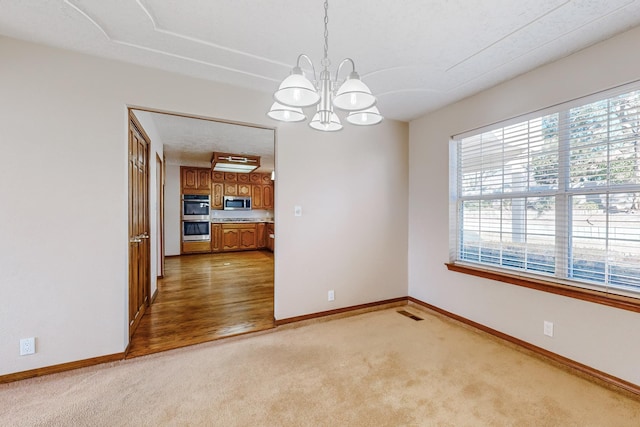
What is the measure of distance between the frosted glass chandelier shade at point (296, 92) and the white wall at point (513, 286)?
2211 millimetres

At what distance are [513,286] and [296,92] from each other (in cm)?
264

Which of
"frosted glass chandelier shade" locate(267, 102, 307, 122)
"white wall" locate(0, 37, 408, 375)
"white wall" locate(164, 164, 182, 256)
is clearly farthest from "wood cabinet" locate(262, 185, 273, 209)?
"frosted glass chandelier shade" locate(267, 102, 307, 122)

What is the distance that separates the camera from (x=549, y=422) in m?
1.67

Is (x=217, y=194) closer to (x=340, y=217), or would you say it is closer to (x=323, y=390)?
(x=340, y=217)

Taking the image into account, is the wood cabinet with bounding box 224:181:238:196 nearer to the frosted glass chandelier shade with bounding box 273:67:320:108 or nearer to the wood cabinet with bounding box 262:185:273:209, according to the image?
the wood cabinet with bounding box 262:185:273:209

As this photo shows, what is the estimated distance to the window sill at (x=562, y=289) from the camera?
6.39 feet

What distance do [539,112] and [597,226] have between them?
106 cm

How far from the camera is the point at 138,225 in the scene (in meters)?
3.06

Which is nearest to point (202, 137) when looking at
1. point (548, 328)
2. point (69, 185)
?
point (69, 185)

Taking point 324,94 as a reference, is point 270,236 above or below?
below

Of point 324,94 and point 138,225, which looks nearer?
point 324,94

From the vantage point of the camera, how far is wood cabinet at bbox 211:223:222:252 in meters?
7.77

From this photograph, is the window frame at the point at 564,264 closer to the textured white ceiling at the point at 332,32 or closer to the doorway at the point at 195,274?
the textured white ceiling at the point at 332,32

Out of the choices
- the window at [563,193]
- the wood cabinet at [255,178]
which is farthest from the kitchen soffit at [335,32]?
the wood cabinet at [255,178]
